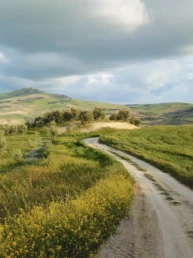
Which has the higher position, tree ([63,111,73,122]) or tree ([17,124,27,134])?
tree ([63,111,73,122])

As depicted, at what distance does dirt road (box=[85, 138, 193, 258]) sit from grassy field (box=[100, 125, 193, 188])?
596 centimetres

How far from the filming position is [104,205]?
42.9ft

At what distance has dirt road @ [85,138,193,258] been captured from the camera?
10375mm

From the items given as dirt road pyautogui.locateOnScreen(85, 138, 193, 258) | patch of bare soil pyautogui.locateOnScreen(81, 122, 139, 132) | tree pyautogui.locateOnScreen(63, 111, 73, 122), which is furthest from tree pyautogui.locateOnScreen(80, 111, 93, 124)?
dirt road pyautogui.locateOnScreen(85, 138, 193, 258)

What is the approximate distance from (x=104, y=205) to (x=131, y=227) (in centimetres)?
155

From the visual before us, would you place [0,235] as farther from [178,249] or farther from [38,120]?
[38,120]

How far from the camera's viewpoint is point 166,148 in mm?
49500

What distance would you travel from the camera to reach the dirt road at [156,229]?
10375mm

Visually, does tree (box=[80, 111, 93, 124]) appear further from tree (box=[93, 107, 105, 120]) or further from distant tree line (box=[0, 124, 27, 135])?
distant tree line (box=[0, 124, 27, 135])

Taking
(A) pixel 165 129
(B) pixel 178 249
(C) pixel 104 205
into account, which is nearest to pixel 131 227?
(C) pixel 104 205

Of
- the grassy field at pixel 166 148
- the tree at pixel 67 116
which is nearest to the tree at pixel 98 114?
the tree at pixel 67 116

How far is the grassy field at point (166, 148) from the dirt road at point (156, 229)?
596cm

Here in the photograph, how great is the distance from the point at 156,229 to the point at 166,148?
38.2 m

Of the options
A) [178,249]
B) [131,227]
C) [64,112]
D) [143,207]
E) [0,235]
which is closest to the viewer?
[0,235]
